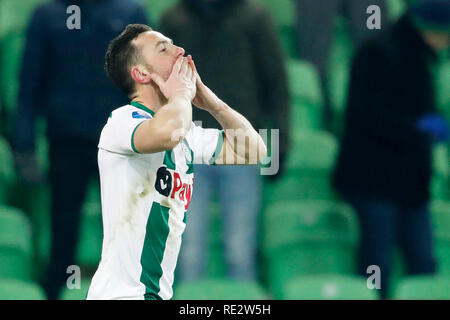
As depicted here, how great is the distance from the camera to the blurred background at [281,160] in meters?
3.79

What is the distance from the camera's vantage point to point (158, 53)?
2719mm

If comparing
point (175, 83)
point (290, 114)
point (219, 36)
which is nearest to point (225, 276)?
point (290, 114)

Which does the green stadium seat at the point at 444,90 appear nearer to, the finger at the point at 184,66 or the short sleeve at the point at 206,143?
the short sleeve at the point at 206,143

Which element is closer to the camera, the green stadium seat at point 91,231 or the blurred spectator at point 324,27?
the green stadium seat at point 91,231

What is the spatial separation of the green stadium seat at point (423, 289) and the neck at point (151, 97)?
5.20ft

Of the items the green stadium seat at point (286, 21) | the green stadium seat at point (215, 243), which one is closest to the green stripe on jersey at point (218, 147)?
the green stadium seat at point (215, 243)

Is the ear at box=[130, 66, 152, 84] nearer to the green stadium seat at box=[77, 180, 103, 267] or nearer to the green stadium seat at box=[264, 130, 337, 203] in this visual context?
the green stadium seat at box=[77, 180, 103, 267]

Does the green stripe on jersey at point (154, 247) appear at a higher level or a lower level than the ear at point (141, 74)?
lower

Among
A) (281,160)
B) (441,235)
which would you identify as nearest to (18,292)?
(281,160)

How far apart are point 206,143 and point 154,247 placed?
41 centimetres

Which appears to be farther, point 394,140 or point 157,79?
point 394,140

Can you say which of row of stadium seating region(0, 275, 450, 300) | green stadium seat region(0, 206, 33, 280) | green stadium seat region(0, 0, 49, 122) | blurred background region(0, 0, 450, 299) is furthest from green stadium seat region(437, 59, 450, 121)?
green stadium seat region(0, 206, 33, 280)

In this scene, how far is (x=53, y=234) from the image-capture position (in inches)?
153

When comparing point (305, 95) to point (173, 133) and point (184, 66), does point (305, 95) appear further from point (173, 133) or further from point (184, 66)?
point (173, 133)
